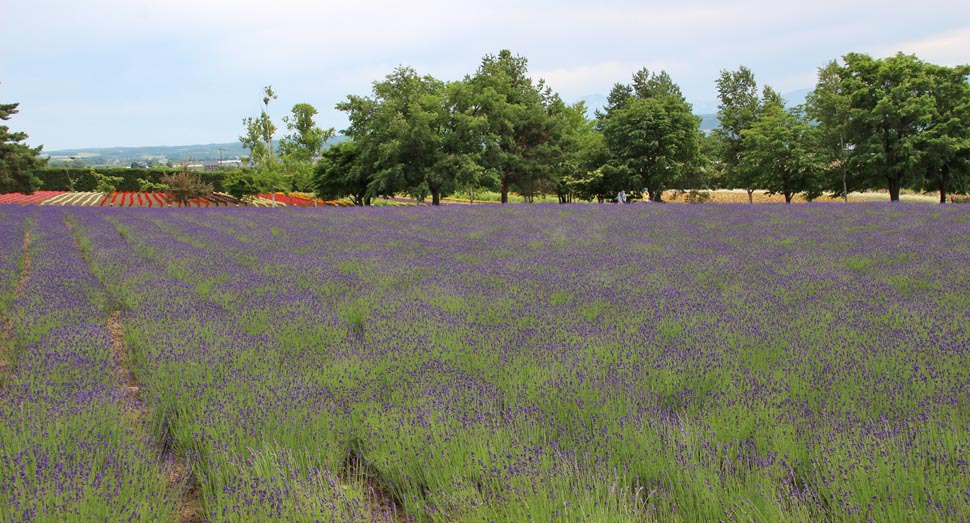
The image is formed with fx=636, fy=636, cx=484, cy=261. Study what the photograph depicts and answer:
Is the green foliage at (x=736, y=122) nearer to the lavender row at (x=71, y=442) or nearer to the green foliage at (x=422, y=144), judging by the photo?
the green foliage at (x=422, y=144)

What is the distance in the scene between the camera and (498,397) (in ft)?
9.63

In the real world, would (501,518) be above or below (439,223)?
below

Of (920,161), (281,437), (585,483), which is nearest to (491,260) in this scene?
(281,437)

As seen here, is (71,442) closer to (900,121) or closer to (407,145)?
(407,145)

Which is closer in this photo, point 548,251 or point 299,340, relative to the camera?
point 299,340

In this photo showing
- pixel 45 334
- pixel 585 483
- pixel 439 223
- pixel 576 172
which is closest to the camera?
pixel 585 483

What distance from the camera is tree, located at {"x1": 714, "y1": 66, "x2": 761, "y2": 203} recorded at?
4078 cm

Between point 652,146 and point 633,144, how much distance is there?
1047mm

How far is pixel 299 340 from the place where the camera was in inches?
160

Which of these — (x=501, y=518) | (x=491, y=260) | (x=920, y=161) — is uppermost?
(x=920, y=161)

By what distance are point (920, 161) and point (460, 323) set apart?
30.6 metres

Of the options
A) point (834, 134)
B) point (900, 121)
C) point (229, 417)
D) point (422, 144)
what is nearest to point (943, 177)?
point (900, 121)

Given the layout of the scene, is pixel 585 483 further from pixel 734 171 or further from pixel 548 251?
pixel 734 171

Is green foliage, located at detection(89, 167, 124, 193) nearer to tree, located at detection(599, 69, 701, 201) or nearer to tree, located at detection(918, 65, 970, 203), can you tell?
tree, located at detection(599, 69, 701, 201)
